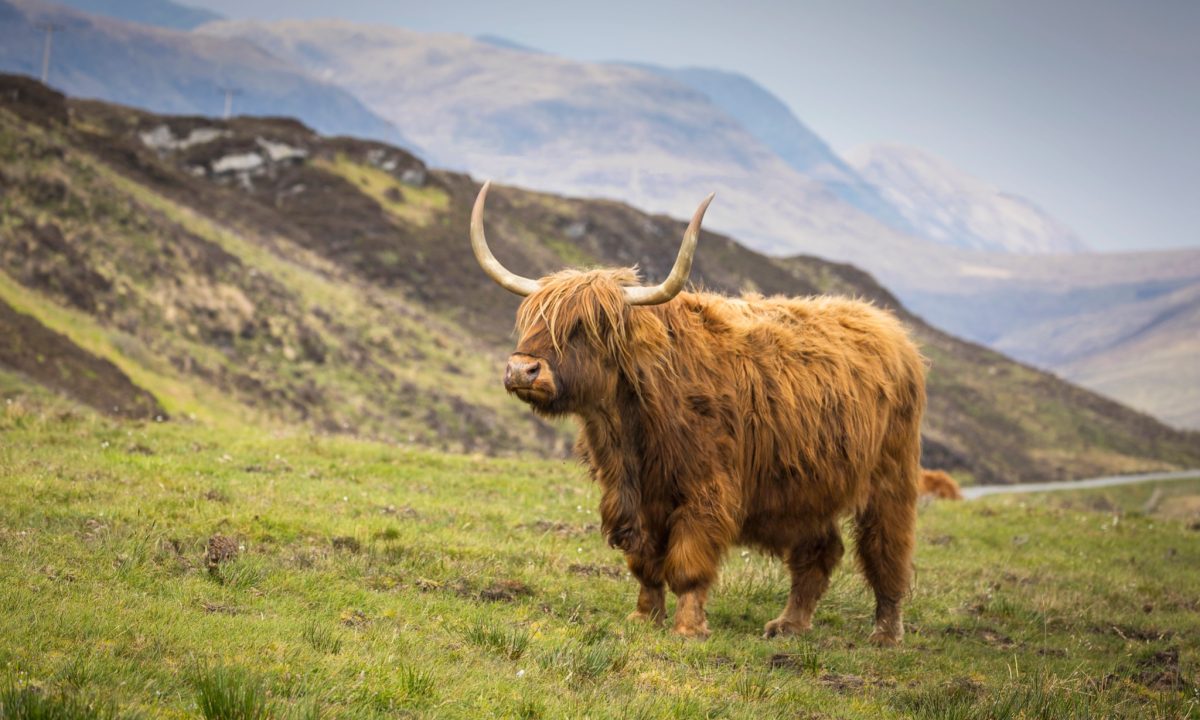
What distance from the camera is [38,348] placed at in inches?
859

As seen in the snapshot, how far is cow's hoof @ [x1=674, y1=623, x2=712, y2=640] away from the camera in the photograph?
7.43m

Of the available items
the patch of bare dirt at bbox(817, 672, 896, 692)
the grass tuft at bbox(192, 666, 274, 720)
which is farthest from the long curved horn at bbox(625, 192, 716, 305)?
the grass tuft at bbox(192, 666, 274, 720)

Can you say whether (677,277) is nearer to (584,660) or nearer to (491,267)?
(491,267)

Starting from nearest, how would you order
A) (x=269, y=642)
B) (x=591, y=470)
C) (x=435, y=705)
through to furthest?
(x=435, y=705) → (x=269, y=642) → (x=591, y=470)

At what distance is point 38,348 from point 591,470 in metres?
17.9

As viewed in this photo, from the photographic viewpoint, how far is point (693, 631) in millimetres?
7496

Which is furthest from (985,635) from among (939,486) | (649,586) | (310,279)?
(310,279)

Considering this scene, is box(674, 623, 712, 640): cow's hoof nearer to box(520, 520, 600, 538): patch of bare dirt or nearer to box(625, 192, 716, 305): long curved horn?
box(625, 192, 716, 305): long curved horn

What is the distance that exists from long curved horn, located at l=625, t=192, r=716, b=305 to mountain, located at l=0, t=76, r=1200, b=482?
26.0ft

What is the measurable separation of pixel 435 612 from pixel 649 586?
5.84ft

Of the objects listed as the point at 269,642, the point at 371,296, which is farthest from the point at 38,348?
the point at 371,296

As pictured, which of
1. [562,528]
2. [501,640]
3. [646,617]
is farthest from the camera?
[562,528]

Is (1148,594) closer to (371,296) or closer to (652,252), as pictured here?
(371,296)

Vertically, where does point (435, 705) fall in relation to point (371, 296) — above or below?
above
